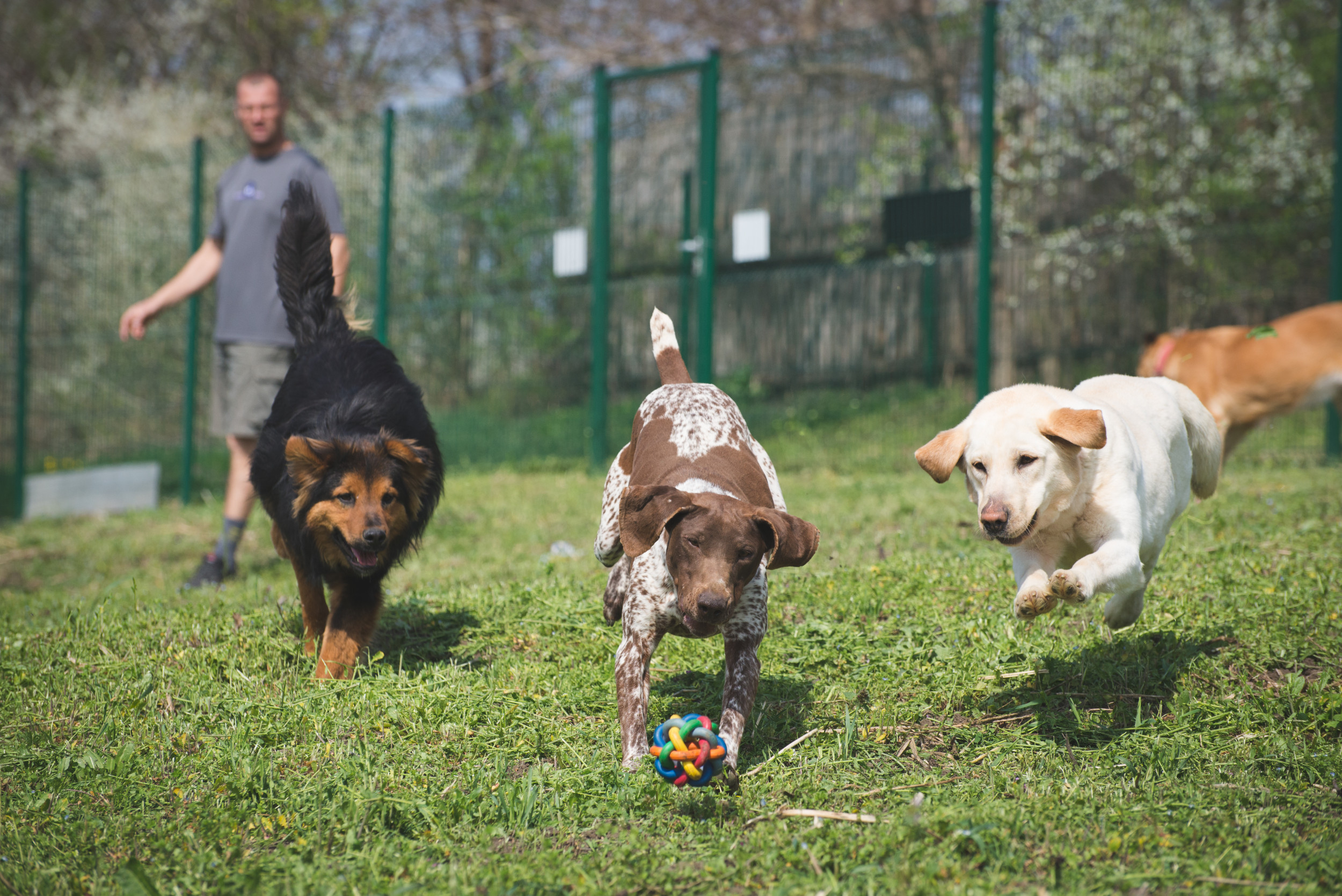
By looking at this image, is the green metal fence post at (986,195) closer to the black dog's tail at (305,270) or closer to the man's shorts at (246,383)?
the man's shorts at (246,383)

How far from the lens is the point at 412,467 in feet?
14.3

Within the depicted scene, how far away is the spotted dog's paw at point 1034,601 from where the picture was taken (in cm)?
316

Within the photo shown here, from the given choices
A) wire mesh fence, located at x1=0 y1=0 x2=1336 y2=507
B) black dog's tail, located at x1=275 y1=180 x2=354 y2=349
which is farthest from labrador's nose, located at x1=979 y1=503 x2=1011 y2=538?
wire mesh fence, located at x1=0 y1=0 x2=1336 y2=507

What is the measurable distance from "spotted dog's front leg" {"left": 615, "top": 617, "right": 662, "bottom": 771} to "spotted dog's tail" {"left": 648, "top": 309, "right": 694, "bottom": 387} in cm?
129

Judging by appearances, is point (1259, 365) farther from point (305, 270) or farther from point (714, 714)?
point (305, 270)

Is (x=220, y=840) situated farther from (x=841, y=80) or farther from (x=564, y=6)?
(x=564, y=6)

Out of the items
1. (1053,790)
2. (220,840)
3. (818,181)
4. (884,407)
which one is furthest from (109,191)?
(1053,790)

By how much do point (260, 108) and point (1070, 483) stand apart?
4.86 m

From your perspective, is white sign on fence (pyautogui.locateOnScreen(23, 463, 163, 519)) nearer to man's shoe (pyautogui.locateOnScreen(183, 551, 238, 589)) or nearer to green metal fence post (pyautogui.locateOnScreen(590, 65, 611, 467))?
green metal fence post (pyautogui.locateOnScreen(590, 65, 611, 467))

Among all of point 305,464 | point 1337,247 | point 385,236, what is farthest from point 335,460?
point 1337,247

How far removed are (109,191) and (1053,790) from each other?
11914 mm

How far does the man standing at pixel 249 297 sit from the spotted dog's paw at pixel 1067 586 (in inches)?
174

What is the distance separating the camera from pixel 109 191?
39.2 ft

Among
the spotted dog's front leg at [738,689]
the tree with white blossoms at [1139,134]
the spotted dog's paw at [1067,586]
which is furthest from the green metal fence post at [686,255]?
the spotted dog's paw at [1067,586]
